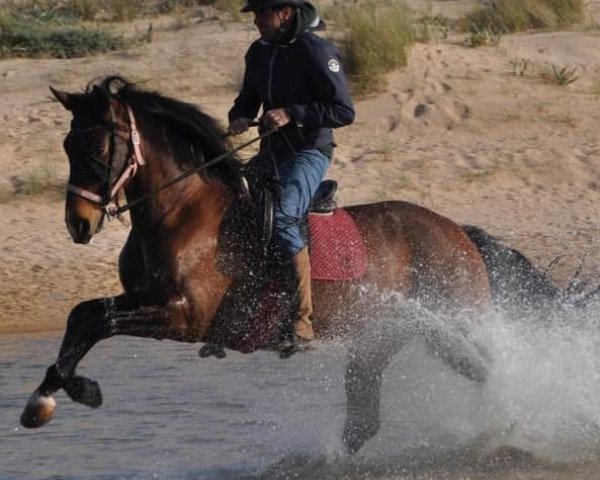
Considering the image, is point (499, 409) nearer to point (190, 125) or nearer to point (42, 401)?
point (190, 125)

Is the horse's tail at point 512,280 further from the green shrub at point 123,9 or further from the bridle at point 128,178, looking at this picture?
the green shrub at point 123,9

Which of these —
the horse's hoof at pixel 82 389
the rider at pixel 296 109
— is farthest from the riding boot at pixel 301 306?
the horse's hoof at pixel 82 389

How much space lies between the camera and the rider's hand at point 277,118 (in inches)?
282

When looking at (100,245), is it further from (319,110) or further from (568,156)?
(319,110)

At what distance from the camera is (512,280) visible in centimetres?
812

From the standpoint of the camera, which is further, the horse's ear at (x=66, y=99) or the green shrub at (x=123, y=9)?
the green shrub at (x=123, y=9)

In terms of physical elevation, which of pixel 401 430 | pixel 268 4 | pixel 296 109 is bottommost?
pixel 401 430

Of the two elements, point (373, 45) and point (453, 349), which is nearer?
point (453, 349)

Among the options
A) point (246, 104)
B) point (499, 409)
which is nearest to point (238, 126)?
point (246, 104)

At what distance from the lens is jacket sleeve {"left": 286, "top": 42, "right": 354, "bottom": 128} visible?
23.6ft

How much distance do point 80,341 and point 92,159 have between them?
791 mm

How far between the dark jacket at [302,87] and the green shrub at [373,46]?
8007mm

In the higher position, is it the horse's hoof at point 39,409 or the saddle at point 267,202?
the saddle at point 267,202

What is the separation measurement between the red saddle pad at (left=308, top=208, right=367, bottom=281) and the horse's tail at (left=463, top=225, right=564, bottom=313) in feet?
2.75
